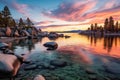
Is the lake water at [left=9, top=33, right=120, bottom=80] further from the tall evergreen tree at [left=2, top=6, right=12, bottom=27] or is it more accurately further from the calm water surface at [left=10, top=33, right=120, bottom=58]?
the tall evergreen tree at [left=2, top=6, right=12, bottom=27]

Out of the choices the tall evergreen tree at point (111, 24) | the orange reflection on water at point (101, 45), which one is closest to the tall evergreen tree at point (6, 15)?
the orange reflection on water at point (101, 45)

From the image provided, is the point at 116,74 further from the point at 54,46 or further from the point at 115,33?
the point at 115,33

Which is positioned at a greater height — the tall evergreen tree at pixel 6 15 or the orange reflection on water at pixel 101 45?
the tall evergreen tree at pixel 6 15

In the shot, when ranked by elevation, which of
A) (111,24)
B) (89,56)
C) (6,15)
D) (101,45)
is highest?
(6,15)

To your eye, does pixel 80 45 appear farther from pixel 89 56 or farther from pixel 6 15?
pixel 6 15

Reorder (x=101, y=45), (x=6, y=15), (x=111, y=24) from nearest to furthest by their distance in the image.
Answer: (x=101, y=45) < (x=6, y=15) < (x=111, y=24)

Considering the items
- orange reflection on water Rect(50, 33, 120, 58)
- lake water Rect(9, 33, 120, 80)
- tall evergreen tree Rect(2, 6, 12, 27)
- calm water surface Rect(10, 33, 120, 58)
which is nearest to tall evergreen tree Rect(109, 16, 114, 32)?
orange reflection on water Rect(50, 33, 120, 58)

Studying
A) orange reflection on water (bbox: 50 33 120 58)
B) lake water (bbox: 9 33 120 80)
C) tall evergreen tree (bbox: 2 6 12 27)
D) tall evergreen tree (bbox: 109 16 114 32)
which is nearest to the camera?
lake water (bbox: 9 33 120 80)

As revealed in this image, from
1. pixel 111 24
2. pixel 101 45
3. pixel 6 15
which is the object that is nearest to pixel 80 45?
pixel 101 45

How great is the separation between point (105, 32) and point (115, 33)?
335 inches

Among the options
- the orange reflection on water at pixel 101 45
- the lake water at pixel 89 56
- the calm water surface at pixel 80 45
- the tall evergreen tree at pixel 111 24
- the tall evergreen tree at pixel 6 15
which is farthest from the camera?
the tall evergreen tree at pixel 111 24

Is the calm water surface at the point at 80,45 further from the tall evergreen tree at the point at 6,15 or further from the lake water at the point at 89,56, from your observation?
the tall evergreen tree at the point at 6,15

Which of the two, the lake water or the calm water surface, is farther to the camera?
the calm water surface

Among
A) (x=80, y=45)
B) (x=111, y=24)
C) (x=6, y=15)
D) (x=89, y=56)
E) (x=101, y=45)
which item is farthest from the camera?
(x=111, y=24)
